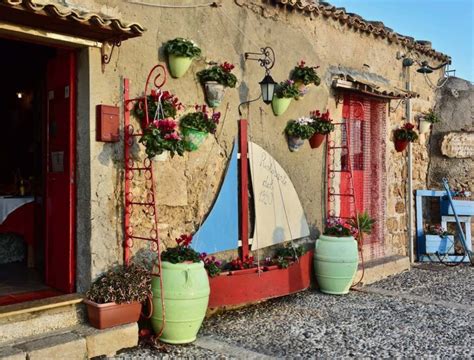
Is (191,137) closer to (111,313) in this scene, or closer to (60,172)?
(60,172)

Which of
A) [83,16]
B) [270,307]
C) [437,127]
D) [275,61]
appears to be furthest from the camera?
[437,127]

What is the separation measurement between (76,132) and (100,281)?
4.53 feet

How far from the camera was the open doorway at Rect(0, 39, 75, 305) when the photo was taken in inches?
192

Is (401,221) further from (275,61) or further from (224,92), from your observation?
(224,92)

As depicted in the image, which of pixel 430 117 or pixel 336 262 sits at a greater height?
pixel 430 117

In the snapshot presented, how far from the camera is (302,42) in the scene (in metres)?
7.05

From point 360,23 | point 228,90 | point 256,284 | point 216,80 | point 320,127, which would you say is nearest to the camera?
point 216,80

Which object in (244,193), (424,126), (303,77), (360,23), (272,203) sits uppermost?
(360,23)

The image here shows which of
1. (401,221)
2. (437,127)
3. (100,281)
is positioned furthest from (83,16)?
(437,127)

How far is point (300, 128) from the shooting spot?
659cm

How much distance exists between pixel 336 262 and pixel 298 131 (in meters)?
1.72

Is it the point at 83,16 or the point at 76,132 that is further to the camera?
the point at 76,132

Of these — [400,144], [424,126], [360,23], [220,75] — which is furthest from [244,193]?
[424,126]

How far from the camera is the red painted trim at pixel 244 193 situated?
238 inches
